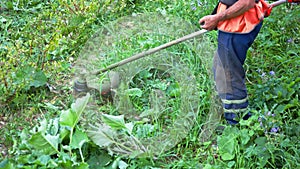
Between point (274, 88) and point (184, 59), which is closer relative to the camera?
point (274, 88)

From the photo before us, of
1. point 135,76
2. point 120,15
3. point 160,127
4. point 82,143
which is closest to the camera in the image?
point 82,143

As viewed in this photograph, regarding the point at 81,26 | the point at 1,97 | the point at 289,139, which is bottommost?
the point at 289,139

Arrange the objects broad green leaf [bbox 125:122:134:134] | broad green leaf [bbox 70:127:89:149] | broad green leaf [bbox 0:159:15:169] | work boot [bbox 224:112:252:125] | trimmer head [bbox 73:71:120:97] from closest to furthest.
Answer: broad green leaf [bbox 0:159:15:169]
broad green leaf [bbox 70:127:89:149]
broad green leaf [bbox 125:122:134:134]
work boot [bbox 224:112:252:125]
trimmer head [bbox 73:71:120:97]

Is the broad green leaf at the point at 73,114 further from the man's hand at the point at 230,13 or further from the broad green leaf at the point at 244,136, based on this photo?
the broad green leaf at the point at 244,136

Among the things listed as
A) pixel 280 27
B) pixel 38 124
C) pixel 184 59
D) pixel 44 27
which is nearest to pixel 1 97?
pixel 38 124

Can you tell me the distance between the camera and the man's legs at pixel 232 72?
11.7 feet

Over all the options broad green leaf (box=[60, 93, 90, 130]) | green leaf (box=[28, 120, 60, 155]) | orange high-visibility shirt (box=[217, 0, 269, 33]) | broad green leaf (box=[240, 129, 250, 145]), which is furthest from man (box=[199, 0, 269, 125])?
green leaf (box=[28, 120, 60, 155])

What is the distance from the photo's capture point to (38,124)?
3.97m

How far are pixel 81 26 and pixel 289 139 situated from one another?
2.21m

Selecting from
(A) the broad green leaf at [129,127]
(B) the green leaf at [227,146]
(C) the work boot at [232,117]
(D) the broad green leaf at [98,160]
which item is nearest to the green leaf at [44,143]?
(D) the broad green leaf at [98,160]

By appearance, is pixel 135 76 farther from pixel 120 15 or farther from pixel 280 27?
pixel 280 27

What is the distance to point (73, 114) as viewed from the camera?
360cm

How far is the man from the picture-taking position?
349 cm

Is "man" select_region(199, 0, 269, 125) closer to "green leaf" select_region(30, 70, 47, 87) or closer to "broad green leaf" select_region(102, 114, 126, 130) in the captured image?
"broad green leaf" select_region(102, 114, 126, 130)
